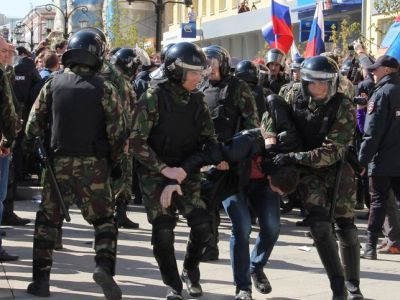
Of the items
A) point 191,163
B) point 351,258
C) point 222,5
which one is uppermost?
point 222,5

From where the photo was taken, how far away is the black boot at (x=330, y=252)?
225 inches

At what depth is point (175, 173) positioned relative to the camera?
220 inches

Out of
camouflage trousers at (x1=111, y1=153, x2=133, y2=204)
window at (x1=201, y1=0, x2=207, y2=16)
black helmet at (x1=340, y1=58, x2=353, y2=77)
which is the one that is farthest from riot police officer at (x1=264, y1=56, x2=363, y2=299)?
window at (x1=201, y1=0, x2=207, y2=16)

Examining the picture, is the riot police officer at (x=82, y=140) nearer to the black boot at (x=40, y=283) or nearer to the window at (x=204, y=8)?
the black boot at (x=40, y=283)

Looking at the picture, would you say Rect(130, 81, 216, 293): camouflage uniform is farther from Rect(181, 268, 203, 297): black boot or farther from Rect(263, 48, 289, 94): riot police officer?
Rect(263, 48, 289, 94): riot police officer

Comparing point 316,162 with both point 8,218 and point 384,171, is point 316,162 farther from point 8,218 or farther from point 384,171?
point 8,218

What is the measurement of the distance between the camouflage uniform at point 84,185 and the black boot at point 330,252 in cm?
146

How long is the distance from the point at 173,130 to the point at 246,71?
9.69 ft

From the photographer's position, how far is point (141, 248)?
8.45 m

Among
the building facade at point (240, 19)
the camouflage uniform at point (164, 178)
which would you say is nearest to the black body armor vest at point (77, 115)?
the camouflage uniform at point (164, 178)

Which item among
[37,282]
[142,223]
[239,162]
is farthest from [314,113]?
[142,223]

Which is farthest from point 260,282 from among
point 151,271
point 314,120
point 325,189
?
point 314,120

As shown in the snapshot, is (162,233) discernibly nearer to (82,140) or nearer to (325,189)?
(82,140)

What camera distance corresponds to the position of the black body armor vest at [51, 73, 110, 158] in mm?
5945
